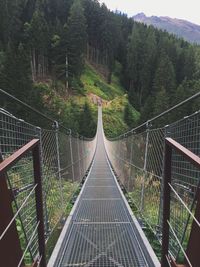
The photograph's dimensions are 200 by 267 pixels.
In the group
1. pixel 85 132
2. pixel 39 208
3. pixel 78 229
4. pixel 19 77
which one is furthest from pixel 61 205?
pixel 85 132

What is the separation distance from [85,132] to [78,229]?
31.2 meters

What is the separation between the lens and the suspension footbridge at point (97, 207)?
2.11 meters

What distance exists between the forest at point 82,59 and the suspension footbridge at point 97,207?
19.2 meters

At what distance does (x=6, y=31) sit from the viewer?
50406 mm

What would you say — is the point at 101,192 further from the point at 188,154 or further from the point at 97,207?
the point at 188,154

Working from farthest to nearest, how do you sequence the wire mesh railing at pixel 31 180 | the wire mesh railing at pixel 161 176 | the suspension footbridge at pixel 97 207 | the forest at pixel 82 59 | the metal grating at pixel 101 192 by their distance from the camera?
1. the forest at pixel 82 59
2. the metal grating at pixel 101 192
3. the wire mesh railing at pixel 161 176
4. the wire mesh railing at pixel 31 180
5. the suspension footbridge at pixel 97 207

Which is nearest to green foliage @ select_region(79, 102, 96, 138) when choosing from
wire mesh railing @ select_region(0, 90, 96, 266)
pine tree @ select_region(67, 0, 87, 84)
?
pine tree @ select_region(67, 0, 87, 84)

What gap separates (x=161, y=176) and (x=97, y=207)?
2247 millimetres

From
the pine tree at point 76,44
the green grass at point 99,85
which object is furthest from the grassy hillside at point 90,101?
the pine tree at point 76,44

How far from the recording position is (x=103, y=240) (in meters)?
3.88

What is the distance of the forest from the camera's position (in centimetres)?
3272

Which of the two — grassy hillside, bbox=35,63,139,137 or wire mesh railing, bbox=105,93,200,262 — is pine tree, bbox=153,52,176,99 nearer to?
grassy hillside, bbox=35,63,139,137

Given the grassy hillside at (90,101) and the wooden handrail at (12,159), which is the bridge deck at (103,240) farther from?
the grassy hillside at (90,101)

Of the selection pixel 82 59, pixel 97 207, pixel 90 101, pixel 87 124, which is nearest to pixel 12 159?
pixel 97 207
